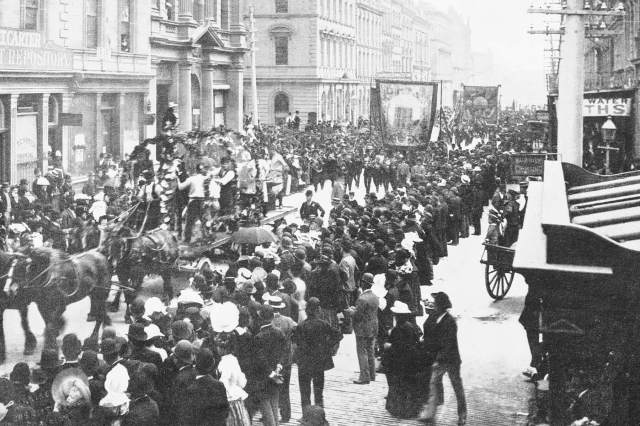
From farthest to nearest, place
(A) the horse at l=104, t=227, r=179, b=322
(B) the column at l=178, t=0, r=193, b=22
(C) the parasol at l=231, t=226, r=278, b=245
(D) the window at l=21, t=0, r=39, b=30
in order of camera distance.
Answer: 1. (B) the column at l=178, t=0, r=193, b=22
2. (D) the window at l=21, t=0, r=39, b=30
3. (C) the parasol at l=231, t=226, r=278, b=245
4. (A) the horse at l=104, t=227, r=179, b=322

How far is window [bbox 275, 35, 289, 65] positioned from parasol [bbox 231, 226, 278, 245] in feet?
173

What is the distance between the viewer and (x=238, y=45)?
4934 centimetres

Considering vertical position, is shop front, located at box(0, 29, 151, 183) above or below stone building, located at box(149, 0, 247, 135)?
below

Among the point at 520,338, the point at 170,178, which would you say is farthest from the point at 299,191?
the point at 520,338

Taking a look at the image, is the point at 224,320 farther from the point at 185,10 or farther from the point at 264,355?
the point at 185,10

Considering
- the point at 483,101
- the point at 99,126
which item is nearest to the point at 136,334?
the point at 99,126

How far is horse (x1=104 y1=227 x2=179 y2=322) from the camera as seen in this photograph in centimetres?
1456

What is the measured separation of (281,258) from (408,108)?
51.5 ft

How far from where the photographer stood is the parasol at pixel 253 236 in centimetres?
1614

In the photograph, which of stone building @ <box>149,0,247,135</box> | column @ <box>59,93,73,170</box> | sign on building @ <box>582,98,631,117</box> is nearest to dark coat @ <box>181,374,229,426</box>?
sign on building @ <box>582,98,631,117</box>

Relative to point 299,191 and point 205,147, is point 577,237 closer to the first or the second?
point 205,147

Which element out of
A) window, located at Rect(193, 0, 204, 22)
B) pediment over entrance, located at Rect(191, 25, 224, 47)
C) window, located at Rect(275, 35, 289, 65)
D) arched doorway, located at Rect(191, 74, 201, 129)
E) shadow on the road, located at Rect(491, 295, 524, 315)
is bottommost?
shadow on the road, located at Rect(491, 295, 524, 315)

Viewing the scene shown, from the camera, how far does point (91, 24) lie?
109ft

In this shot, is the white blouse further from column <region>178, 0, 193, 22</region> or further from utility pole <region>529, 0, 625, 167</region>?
column <region>178, 0, 193, 22</region>
